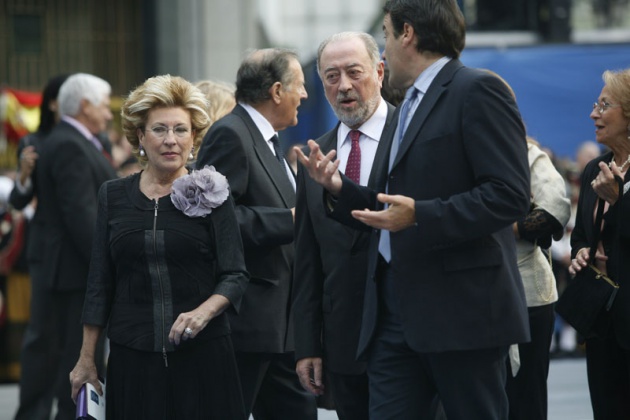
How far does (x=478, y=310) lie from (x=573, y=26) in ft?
42.8

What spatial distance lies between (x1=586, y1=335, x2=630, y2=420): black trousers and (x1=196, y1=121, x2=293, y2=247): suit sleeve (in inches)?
62.3

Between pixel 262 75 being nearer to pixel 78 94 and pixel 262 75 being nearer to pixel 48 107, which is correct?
pixel 78 94

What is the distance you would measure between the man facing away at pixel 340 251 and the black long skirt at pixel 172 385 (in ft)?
1.18

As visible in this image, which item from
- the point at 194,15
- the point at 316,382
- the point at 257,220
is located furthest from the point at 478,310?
the point at 194,15

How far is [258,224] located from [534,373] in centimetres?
172

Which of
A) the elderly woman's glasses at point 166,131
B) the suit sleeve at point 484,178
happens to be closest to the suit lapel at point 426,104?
the suit sleeve at point 484,178

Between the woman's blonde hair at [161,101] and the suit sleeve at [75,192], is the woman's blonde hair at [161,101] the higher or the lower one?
the higher one

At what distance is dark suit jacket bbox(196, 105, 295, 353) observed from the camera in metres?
5.94

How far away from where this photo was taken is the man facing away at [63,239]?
25.8ft

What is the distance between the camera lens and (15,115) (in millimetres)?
16859

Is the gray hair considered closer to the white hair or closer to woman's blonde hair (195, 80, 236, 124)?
woman's blonde hair (195, 80, 236, 124)

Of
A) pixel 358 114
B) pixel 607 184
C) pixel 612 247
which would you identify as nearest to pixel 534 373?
pixel 612 247

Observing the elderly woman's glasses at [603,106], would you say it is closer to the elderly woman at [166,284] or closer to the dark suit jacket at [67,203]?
the elderly woman at [166,284]

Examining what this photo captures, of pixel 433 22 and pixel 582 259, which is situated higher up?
pixel 433 22
